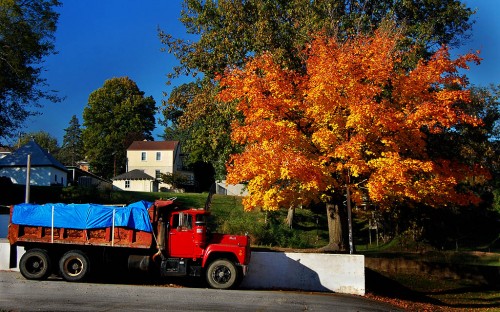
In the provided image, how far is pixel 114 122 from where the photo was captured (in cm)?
8350

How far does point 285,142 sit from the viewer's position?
20.2 meters

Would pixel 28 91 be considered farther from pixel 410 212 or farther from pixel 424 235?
pixel 424 235

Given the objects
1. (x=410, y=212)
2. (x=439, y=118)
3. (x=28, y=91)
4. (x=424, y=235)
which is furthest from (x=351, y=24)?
(x=28, y=91)

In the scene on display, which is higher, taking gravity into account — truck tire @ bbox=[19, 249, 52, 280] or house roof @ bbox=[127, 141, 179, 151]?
house roof @ bbox=[127, 141, 179, 151]

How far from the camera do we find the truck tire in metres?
17.4

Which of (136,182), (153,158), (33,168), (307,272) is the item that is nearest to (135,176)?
(136,182)

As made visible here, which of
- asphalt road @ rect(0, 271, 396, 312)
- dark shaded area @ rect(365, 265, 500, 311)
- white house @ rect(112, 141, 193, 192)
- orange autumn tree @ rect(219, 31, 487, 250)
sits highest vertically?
white house @ rect(112, 141, 193, 192)

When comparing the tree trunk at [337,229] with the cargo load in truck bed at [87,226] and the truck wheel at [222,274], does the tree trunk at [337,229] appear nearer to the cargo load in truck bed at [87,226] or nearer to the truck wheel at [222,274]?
the truck wheel at [222,274]

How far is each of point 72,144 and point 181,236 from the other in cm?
11425

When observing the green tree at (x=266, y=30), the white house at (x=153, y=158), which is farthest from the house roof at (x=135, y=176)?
the green tree at (x=266, y=30)

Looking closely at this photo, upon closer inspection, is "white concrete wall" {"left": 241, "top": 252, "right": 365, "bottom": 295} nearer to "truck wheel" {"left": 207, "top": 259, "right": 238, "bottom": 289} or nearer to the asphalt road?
the asphalt road

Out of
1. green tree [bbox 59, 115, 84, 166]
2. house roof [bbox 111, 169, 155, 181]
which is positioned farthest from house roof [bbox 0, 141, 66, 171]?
green tree [bbox 59, 115, 84, 166]

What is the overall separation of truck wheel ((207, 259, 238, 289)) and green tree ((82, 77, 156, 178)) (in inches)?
2441

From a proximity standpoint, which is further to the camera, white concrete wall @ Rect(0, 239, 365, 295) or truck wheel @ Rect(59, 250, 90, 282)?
white concrete wall @ Rect(0, 239, 365, 295)
